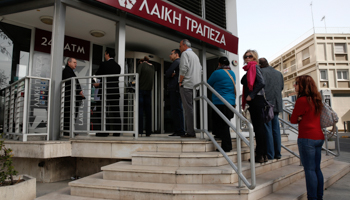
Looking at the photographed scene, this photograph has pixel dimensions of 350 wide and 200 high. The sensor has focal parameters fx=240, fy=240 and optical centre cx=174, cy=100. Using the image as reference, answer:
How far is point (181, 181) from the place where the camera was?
9.85 feet

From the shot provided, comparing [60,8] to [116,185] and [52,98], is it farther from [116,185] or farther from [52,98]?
[116,185]

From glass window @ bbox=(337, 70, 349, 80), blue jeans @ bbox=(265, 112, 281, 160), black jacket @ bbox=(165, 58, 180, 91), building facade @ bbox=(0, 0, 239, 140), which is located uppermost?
glass window @ bbox=(337, 70, 349, 80)

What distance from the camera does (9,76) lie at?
594 cm

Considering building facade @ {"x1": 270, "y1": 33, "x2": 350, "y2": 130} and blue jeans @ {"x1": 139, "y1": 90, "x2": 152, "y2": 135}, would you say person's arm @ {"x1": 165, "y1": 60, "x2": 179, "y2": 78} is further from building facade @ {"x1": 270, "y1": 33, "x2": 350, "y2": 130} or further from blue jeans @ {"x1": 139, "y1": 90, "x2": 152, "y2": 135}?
building facade @ {"x1": 270, "y1": 33, "x2": 350, "y2": 130}

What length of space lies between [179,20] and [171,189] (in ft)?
16.4

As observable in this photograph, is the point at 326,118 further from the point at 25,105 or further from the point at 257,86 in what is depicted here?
the point at 25,105

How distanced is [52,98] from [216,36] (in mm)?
5284

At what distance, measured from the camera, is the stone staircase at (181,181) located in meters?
2.70

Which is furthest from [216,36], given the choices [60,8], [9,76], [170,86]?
[9,76]

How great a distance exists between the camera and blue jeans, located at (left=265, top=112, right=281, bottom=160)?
3.81 m

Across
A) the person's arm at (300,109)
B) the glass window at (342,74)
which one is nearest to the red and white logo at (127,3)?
the person's arm at (300,109)

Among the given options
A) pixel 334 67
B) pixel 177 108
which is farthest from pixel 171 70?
pixel 334 67

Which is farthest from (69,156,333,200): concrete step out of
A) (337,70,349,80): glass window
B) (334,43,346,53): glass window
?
(334,43,346,53): glass window

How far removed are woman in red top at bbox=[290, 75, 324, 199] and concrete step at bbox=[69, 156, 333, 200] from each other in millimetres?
517
